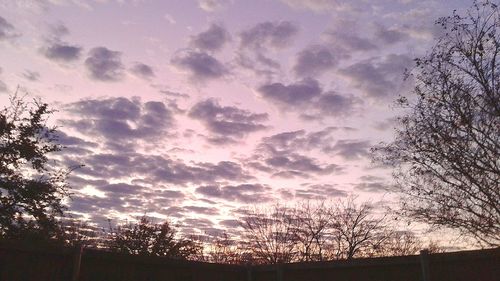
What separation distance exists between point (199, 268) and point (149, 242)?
15.6 meters

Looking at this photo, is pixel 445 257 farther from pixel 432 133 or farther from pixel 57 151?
pixel 57 151

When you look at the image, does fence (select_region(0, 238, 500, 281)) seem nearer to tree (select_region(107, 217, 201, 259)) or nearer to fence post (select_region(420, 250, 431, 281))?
fence post (select_region(420, 250, 431, 281))

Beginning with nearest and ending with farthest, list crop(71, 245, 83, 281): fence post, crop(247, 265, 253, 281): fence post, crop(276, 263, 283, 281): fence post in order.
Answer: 1. crop(71, 245, 83, 281): fence post
2. crop(276, 263, 283, 281): fence post
3. crop(247, 265, 253, 281): fence post

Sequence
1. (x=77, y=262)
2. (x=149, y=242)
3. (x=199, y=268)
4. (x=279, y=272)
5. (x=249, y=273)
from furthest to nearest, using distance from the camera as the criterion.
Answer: (x=149, y=242) → (x=249, y=273) → (x=279, y=272) → (x=199, y=268) → (x=77, y=262)

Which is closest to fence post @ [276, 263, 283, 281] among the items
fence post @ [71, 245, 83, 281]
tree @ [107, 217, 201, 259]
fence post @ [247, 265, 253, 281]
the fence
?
the fence

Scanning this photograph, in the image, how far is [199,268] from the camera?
892cm

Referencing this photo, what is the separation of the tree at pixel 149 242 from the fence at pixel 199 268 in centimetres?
1461

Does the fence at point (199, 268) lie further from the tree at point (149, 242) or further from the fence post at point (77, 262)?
the tree at point (149, 242)

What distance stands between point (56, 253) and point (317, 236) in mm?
21634

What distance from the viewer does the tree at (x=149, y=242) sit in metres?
23.0

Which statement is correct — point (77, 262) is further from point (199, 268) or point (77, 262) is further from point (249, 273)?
point (249, 273)

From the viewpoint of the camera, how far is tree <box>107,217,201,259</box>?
905 inches

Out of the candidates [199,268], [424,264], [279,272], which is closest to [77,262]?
[199,268]

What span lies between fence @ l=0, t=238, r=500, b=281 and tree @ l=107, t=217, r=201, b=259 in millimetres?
14613
